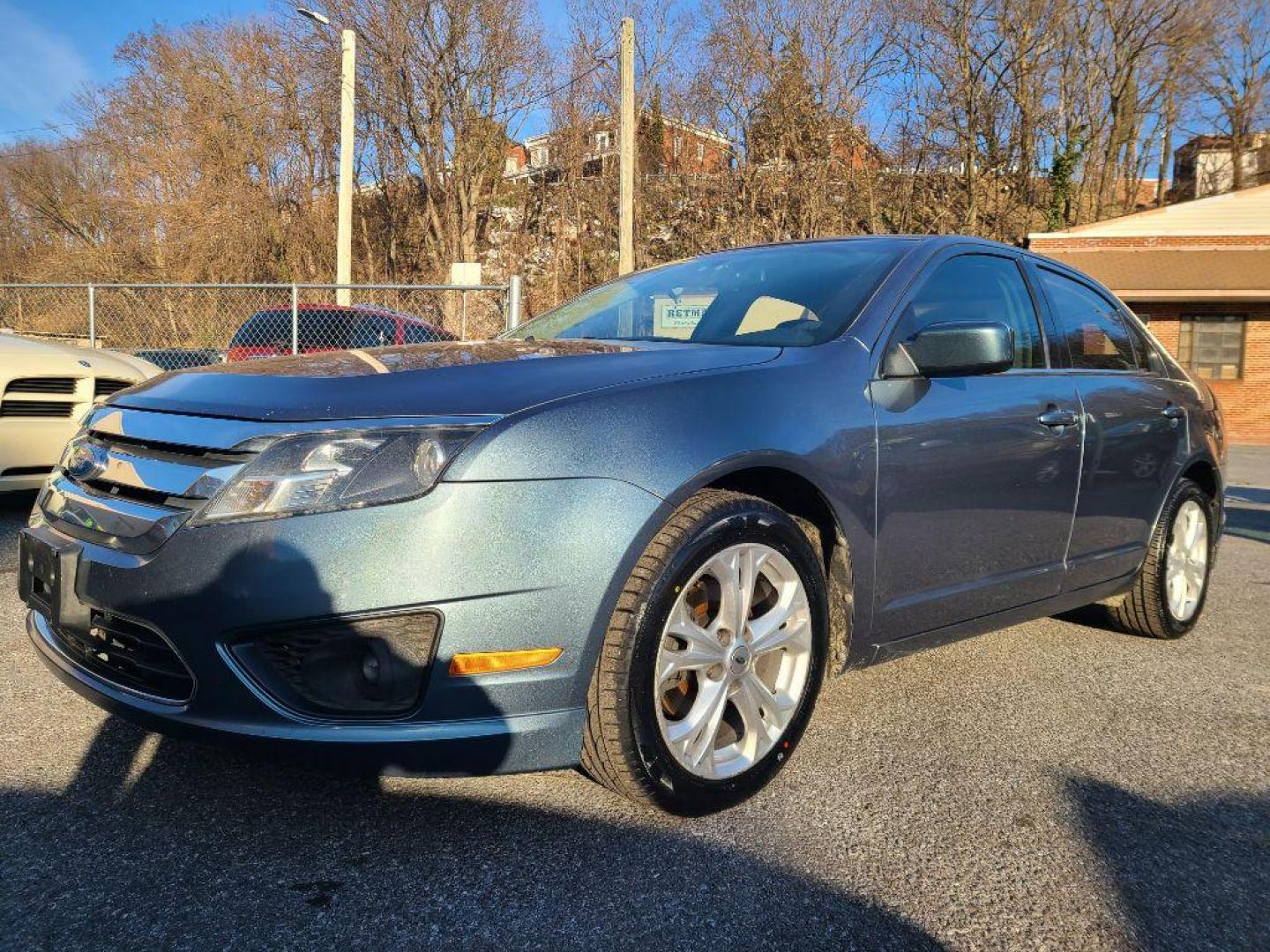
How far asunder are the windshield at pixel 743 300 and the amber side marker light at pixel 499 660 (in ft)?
4.11

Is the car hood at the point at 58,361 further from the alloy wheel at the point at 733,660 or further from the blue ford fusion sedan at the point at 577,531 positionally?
the alloy wheel at the point at 733,660

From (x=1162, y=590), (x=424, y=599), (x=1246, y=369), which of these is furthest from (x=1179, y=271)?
(x=424, y=599)

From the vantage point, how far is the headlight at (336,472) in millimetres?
2002

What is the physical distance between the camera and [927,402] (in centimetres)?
291

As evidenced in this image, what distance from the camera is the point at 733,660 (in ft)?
8.02

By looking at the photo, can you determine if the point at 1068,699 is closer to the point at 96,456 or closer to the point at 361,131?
the point at 96,456

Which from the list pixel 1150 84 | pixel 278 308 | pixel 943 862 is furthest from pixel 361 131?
pixel 943 862

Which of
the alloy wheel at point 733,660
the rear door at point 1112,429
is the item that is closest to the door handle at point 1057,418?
the rear door at point 1112,429

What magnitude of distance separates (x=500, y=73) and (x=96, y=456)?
26262mm

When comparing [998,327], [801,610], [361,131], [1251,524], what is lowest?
[1251,524]

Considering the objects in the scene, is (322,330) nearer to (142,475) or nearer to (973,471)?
(142,475)

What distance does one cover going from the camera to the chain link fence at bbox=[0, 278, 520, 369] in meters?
10.9

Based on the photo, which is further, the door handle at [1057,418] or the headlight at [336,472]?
the door handle at [1057,418]

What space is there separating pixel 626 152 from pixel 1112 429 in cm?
1360
